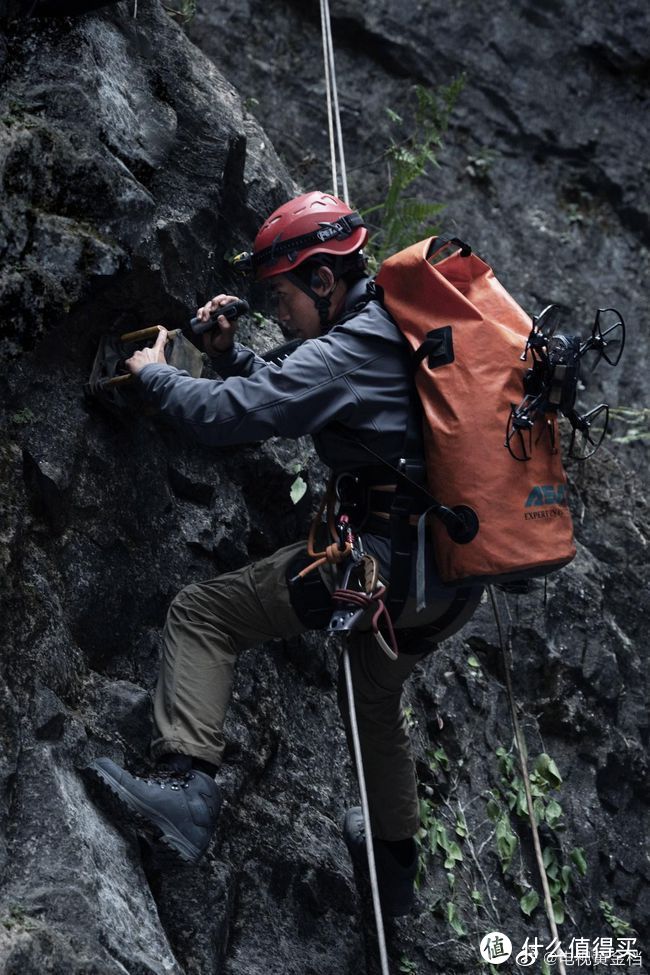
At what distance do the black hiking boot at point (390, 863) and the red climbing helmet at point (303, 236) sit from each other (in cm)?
290

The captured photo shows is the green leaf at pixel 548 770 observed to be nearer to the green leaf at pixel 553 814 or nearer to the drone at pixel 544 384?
the green leaf at pixel 553 814

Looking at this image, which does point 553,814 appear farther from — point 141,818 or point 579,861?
point 141,818

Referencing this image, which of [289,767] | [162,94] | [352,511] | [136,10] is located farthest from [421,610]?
[136,10]

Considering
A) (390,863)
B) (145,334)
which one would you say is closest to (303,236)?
(145,334)

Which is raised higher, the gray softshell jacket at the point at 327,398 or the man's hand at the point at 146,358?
the gray softshell jacket at the point at 327,398

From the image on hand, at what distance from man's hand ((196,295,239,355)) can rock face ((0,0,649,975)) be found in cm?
46

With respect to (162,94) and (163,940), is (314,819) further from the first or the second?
(162,94)

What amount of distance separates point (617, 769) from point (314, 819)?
286 centimetres

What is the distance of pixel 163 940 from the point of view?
4254 mm

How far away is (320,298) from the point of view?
5.09m

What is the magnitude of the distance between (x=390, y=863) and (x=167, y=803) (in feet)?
5.91

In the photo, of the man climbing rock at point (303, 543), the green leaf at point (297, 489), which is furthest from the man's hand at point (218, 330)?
the green leaf at point (297, 489)

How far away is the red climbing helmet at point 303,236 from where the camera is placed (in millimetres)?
5047

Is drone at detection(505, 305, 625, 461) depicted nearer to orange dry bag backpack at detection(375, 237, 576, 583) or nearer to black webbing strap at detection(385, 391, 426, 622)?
orange dry bag backpack at detection(375, 237, 576, 583)
